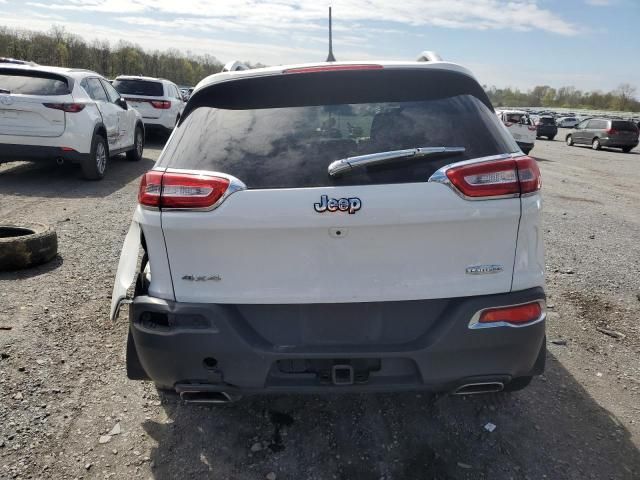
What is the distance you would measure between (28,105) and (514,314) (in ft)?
27.4

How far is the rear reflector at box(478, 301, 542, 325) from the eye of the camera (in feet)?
6.88

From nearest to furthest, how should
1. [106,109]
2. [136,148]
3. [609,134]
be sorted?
[106,109] → [136,148] → [609,134]

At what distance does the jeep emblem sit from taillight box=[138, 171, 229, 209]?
1.32 feet

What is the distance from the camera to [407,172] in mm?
2053

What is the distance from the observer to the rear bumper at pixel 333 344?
2094 millimetres

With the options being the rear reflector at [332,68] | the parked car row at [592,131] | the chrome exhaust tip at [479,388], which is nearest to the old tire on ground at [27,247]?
the rear reflector at [332,68]

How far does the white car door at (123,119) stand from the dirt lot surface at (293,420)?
22.2ft

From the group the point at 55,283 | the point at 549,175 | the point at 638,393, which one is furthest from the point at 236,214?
the point at 549,175

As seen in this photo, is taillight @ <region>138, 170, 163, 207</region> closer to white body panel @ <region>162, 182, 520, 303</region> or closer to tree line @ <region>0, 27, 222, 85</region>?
white body panel @ <region>162, 182, 520, 303</region>

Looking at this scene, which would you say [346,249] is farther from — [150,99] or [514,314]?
[150,99]

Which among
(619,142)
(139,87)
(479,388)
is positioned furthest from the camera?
(619,142)

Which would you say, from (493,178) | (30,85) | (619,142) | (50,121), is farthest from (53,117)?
(619,142)

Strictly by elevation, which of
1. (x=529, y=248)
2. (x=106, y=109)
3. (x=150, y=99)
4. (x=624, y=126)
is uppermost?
(x=150, y=99)

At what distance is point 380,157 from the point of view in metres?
2.05
